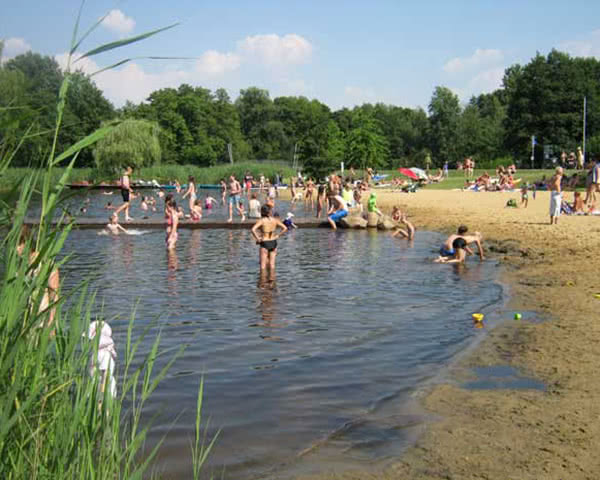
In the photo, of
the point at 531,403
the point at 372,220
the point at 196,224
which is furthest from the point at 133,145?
the point at 531,403

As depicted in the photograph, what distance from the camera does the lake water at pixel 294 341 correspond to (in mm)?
5543

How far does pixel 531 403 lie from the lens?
20.3 ft

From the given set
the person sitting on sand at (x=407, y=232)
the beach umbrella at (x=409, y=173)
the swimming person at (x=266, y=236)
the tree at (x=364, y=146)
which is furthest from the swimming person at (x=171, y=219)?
the tree at (x=364, y=146)

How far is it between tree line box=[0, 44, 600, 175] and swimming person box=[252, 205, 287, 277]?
82.6 ft

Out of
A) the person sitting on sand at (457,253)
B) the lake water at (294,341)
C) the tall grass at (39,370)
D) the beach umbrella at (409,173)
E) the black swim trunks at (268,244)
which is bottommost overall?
the lake water at (294,341)

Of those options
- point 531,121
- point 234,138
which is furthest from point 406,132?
point 531,121

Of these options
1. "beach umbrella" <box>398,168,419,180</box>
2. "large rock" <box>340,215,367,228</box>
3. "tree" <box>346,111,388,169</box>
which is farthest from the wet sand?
"tree" <box>346,111,388,169</box>

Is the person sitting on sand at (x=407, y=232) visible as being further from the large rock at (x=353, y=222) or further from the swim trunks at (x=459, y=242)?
the swim trunks at (x=459, y=242)

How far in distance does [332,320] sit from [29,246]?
7418mm

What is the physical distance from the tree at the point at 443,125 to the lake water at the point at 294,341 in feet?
279

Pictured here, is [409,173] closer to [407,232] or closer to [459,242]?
[407,232]

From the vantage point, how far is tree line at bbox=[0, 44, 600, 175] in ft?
235

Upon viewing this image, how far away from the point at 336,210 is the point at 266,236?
1164 cm

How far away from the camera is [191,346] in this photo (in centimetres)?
857
